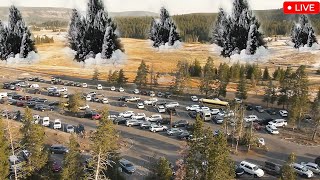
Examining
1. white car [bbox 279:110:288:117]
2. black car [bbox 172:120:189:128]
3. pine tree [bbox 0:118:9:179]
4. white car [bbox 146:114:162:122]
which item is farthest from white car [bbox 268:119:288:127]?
pine tree [bbox 0:118:9:179]

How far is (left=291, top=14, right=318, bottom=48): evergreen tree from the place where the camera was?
24.6 feet

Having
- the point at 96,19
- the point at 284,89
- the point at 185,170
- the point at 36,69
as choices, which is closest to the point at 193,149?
the point at 185,170

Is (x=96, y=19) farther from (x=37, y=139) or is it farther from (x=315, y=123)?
(x=315, y=123)

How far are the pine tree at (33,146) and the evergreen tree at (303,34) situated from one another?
70.6 ft

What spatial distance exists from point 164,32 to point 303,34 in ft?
9.72

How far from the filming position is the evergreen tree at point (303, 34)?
295 inches

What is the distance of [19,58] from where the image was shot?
6.91m

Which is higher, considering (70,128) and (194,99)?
(194,99)

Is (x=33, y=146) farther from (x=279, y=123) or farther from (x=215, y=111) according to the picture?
(x=279, y=123)

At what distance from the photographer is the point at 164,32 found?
24.7 ft

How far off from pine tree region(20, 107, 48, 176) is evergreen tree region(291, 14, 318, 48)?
70.6 feet

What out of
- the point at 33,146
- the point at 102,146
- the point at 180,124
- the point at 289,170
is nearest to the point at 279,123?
the point at 180,124

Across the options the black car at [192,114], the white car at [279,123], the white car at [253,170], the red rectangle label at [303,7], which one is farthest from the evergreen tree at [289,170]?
the black car at [192,114]

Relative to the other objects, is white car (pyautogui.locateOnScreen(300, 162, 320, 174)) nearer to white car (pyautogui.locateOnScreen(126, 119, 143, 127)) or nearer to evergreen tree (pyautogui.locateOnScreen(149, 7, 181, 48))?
white car (pyautogui.locateOnScreen(126, 119, 143, 127))
